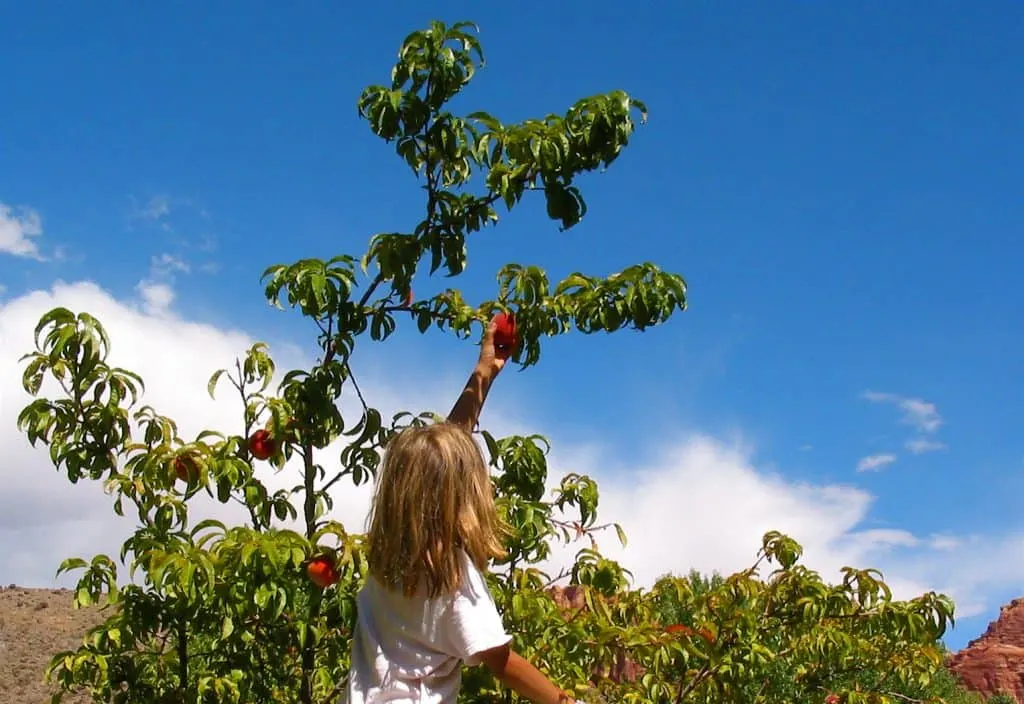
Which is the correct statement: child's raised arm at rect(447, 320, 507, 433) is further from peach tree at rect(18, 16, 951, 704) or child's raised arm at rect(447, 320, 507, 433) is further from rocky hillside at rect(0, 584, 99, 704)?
rocky hillside at rect(0, 584, 99, 704)

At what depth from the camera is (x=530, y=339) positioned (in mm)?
3723

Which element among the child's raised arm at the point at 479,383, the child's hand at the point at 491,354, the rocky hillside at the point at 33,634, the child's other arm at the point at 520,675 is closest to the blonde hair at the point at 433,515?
the child's other arm at the point at 520,675

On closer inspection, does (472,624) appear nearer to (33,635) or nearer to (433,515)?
(433,515)

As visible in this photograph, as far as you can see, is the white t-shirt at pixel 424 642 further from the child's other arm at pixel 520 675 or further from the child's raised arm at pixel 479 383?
the child's raised arm at pixel 479 383

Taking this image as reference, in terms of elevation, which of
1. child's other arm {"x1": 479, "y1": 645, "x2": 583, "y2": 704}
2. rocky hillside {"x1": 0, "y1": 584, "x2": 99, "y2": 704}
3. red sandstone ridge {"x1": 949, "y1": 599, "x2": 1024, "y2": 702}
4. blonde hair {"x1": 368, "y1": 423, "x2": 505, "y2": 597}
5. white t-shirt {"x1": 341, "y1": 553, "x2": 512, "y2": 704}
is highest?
red sandstone ridge {"x1": 949, "y1": 599, "x2": 1024, "y2": 702}

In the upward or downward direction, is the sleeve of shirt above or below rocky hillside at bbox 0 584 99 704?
below

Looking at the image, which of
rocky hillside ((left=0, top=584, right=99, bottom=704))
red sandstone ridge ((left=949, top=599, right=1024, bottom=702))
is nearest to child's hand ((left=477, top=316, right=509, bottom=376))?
rocky hillside ((left=0, top=584, right=99, bottom=704))

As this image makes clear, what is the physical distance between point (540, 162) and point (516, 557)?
4.25ft

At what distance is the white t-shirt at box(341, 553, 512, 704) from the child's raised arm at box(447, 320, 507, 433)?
40.0 inches

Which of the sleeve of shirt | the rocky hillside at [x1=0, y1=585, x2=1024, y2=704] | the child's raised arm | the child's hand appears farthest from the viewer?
the rocky hillside at [x1=0, y1=585, x2=1024, y2=704]

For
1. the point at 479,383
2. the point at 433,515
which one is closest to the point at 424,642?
the point at 433,515

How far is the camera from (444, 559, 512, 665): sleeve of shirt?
6.88 ft

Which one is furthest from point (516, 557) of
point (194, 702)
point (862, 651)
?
point (862, 651)

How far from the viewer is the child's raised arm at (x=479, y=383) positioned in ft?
10.7
